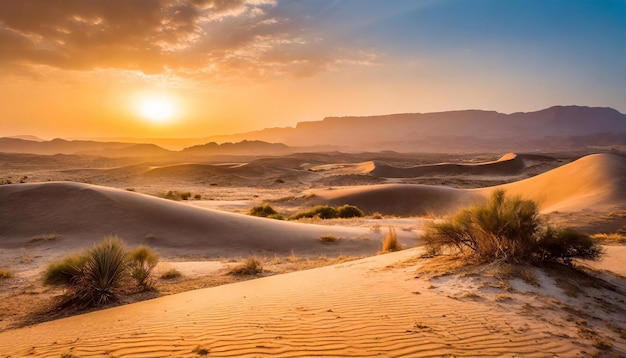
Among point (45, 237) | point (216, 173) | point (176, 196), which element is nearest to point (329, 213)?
point (176, 196)

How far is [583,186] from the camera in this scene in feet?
76.9

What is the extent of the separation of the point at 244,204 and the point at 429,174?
118 feet

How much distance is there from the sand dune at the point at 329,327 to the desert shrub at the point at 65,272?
1458 millimetres

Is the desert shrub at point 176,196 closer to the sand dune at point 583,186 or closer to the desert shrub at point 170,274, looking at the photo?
the desert shrub at point 170,274

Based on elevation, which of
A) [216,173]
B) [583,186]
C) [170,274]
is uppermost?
[216,173]

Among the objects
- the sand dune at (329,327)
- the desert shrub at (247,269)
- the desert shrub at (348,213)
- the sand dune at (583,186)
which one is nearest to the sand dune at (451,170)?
the sand dune at (583,186)

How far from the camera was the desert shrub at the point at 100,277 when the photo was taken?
23.2ft

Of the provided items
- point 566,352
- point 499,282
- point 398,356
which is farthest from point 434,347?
point 499,282

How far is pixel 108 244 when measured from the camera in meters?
7.90

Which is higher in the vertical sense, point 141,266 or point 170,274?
point 141,266

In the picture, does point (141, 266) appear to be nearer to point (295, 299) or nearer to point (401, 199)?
point (295, 299)

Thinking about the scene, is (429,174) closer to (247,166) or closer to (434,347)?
(247,166)

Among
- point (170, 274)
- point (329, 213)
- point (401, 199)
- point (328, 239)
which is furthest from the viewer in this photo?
point (401, 199)

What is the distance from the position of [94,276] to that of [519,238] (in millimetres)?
7814
